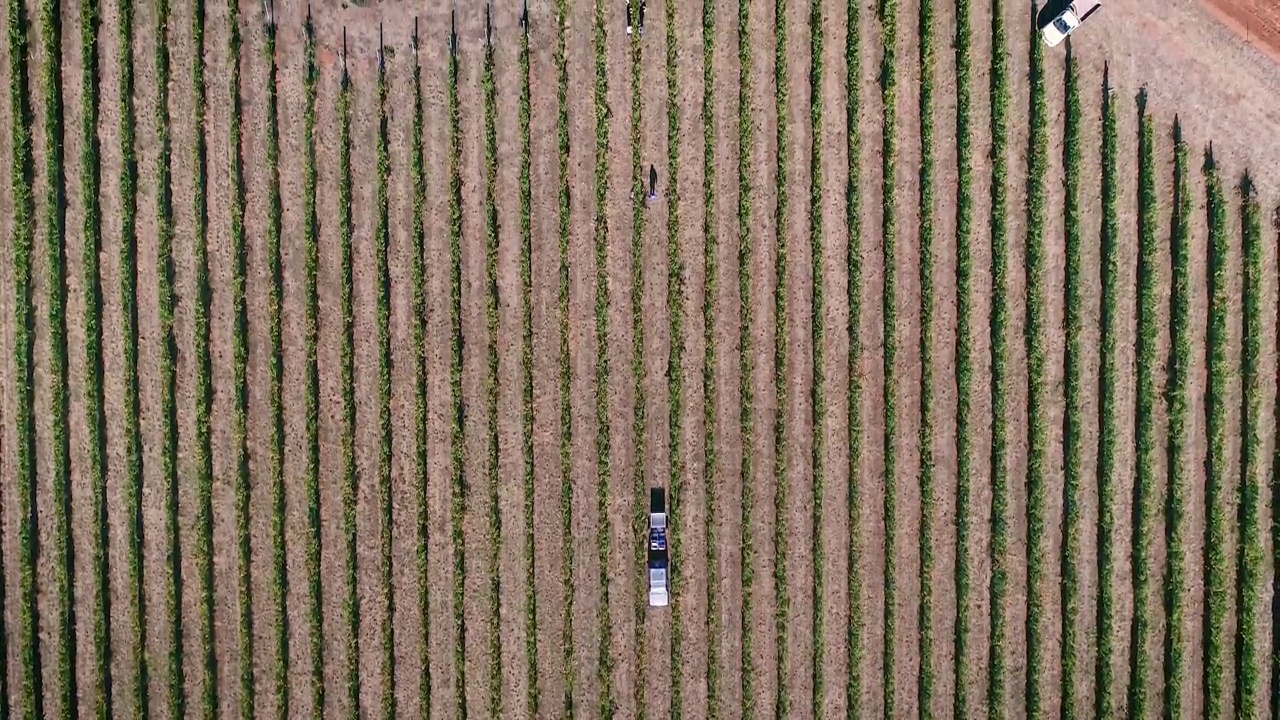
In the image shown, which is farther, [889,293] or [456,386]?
[456,386]

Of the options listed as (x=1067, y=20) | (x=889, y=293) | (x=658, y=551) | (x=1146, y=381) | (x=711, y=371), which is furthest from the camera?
(x=658, y=551)

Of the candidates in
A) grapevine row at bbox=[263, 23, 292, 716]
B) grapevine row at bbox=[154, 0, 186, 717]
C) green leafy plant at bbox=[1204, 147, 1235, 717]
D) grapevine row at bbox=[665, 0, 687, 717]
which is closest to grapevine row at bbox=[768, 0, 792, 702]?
grapevine row at bbox=[665, 0, 687, 717]

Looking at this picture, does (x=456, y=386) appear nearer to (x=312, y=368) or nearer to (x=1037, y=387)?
(x=312, y=368)

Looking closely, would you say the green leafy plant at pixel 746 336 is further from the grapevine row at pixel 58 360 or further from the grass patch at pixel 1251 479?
the grapevine row at pixel 58 360

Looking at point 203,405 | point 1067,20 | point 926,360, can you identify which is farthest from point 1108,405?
point 203,405

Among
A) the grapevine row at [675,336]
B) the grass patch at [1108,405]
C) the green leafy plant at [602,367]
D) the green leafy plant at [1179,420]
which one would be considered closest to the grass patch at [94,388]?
the green leafy plant at [602,367]

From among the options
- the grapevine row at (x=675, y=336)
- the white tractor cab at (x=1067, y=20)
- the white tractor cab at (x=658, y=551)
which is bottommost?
the white tractor cab at (x=658, y=551)

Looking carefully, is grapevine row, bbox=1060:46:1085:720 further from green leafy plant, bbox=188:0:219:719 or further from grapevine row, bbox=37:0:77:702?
grapevine row, bbox=37:0:77:702

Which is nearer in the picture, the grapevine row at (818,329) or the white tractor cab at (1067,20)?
the white tractor cab at (1067,20)
